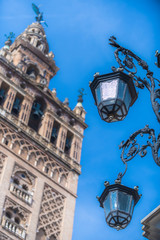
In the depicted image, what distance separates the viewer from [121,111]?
6656 mm

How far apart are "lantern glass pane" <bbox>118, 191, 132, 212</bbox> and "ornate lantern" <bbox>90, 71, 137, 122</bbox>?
42.6 inches

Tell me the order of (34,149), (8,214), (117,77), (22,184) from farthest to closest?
(34,149) < (22,184) < (8,214) < (117,77)

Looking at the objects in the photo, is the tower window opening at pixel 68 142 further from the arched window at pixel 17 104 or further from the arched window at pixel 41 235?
the arched window at pixel 41 235

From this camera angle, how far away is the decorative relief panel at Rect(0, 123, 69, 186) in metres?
23.8

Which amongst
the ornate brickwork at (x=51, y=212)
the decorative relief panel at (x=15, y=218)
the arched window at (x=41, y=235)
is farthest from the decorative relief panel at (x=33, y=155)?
the arched window at (x=41, y=235)

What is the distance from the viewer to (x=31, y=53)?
3253 centimetres

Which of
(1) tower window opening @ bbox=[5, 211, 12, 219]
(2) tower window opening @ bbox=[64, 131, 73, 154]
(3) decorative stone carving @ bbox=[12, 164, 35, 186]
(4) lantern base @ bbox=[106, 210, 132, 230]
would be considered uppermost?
(2) tower window opening @ bbox=[64, 131, 73, 154]

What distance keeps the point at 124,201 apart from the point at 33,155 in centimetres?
1847

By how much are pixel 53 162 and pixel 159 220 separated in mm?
19276

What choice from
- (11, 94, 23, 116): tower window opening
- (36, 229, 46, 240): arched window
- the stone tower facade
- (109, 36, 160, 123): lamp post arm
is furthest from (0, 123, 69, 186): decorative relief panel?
(109, 36, 160, 123): lamp post arm

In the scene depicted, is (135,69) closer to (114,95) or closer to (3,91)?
(114,95)

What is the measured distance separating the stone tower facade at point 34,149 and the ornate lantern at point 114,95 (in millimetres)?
13888

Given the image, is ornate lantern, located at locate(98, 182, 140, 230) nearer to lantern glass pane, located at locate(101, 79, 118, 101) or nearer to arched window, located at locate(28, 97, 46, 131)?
lantern glass pane, located at locate(101, 79, 118, 101)

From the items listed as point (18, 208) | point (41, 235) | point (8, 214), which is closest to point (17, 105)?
point (18, 208)
